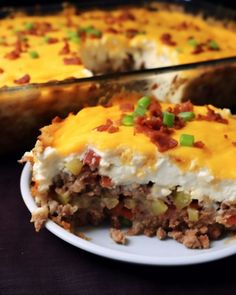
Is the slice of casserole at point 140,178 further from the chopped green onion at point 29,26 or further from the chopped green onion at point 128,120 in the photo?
the chopped green onion at point 29,26

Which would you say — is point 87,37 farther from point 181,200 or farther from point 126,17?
point 181,200

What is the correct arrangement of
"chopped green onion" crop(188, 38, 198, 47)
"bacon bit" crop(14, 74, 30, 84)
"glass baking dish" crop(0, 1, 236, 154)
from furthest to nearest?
1. "chopped green onion" crop(188, 38, 198, 47)
2. "bacon bit" crop(14, 74, 30, 84)
3. "glass baking dish" crop(0, 1, 236, 154)

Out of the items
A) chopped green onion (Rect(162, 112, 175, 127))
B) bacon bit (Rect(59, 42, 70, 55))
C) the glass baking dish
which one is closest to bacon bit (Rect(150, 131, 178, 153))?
chopped green onion (Rect(162, 112, 175, 127))

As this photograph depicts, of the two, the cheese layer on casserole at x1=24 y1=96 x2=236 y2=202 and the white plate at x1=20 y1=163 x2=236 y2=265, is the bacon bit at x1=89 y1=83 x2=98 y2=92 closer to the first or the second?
the cheese layer on casserole at x1=24 y1=96 x2=236 y2=202

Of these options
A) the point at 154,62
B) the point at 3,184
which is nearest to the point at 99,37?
the point at 154,62

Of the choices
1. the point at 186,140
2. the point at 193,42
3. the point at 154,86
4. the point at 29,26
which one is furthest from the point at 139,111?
the point at 29,26

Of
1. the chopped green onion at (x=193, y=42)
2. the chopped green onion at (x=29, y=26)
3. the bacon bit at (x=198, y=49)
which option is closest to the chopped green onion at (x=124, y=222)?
the bacon bit at (x=198, y=49)

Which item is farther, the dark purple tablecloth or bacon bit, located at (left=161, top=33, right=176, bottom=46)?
bacon bit, located at (left=161, top=33, right=176, bottom=46)
